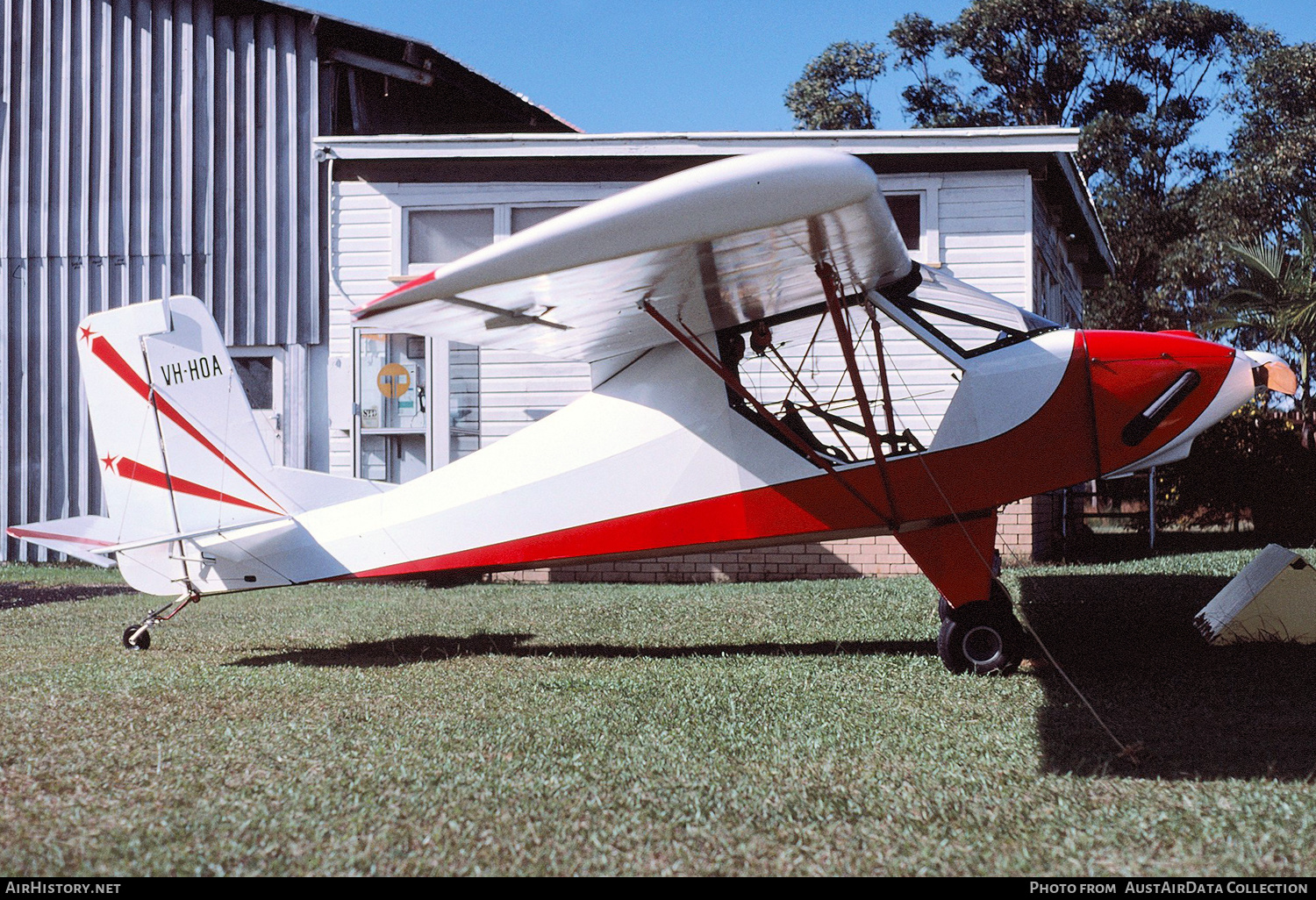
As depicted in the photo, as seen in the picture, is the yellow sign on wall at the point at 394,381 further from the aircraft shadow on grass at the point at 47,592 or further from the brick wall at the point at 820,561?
the aircraft shadow on grass at the point at 47,592

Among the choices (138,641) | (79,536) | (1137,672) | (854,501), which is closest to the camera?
(1137,672)

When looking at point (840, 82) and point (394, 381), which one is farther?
point (840, 82)

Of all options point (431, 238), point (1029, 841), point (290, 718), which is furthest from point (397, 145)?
point (1029, 841)

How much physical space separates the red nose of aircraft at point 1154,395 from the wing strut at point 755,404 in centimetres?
123

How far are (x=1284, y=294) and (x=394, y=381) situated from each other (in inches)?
496

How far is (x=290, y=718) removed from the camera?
483 cm

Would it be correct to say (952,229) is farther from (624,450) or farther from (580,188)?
(624,450)

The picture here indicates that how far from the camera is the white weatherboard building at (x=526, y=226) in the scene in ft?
37.5

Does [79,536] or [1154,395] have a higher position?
[1154,395]

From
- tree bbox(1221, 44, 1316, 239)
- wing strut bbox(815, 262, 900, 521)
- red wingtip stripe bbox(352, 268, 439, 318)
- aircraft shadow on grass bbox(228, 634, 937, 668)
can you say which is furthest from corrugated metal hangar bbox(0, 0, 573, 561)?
Answer: tree bbox(1221, 44, 1316, 239)

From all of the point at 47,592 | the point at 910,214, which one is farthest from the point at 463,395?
the point at 910,214

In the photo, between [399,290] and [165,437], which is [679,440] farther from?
[165,437]

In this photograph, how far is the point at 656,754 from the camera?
13.6 feet
